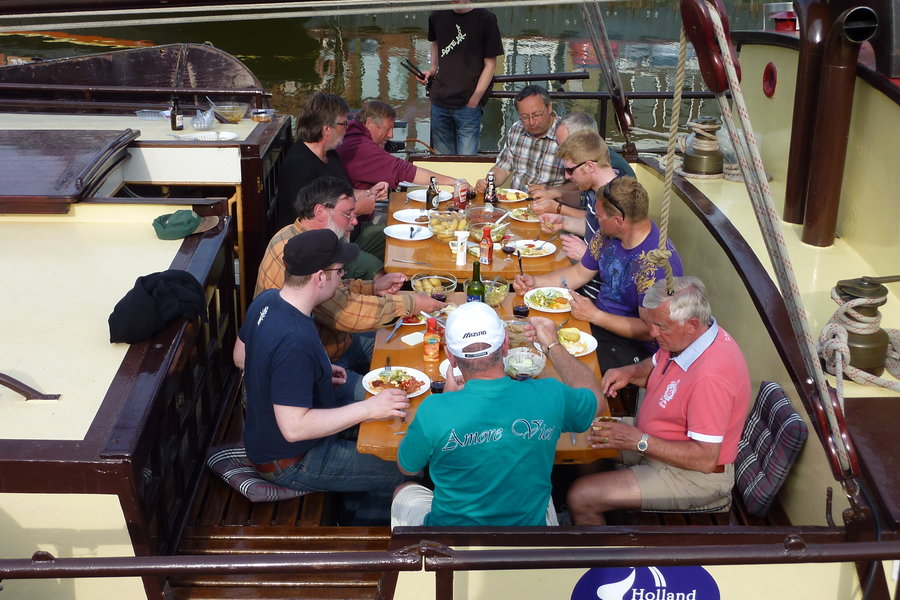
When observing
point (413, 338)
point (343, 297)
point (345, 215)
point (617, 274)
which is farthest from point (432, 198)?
point (413, 338)

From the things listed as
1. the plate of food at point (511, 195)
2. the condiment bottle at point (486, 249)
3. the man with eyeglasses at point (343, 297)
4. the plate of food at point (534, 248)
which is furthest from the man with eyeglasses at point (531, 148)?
the man with eyeglasses at point (343, 297)

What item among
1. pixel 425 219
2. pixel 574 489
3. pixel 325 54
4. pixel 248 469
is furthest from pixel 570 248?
pixel 325 54

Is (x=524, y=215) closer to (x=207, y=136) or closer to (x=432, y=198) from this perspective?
(x=432, y=198)

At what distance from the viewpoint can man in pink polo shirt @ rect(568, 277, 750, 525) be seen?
311 cm

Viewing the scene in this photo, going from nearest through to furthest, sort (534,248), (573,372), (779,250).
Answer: (779,250) → (573,372) → (534,248)

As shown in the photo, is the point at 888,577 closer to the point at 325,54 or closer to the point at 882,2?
the point at 882,2

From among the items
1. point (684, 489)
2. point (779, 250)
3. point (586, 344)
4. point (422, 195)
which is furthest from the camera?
point (422, 195)

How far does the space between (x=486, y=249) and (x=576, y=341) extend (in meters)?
1.03

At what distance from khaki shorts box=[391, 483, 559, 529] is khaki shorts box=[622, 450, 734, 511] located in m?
0.42

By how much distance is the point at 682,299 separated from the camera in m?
3.16

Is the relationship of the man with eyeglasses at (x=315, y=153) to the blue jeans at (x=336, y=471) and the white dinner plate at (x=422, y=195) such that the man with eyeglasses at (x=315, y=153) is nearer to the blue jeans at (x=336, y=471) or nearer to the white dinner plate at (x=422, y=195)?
the white dinner plate at (x=422, y=195)

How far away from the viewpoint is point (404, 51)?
20.2 meters

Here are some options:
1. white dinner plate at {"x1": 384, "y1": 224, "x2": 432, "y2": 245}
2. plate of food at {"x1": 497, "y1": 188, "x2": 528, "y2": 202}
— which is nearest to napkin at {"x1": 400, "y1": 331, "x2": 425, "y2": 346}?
white dinner plate at {"x1": 384, "y1": 224, "x2": 432, "y2": 245}

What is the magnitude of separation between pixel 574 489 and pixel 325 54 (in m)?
18.0
